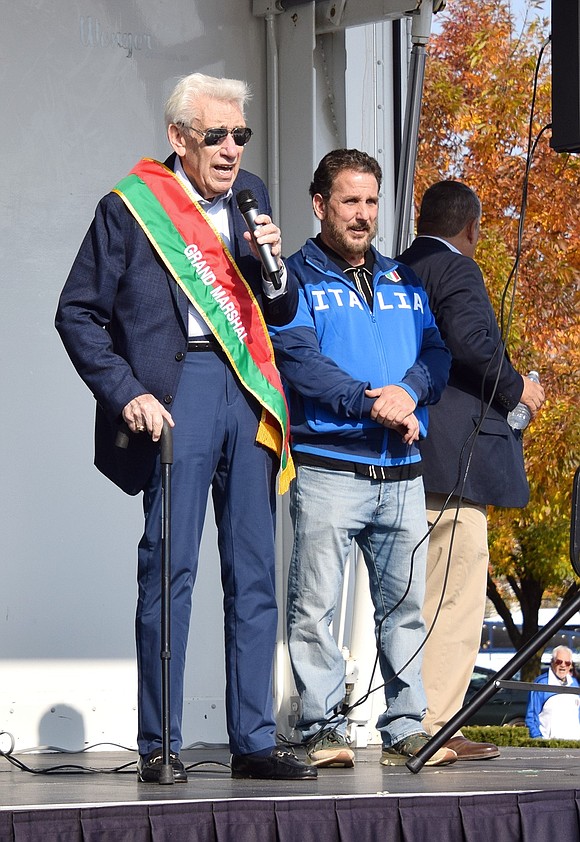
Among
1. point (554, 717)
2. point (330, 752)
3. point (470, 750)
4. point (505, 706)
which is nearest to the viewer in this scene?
point (330, 752)

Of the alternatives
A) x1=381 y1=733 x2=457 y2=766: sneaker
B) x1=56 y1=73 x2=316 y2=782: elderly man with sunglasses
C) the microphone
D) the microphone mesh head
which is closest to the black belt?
x1=56 y1=73 x2=316 y2=782: elderly man with sunglasses

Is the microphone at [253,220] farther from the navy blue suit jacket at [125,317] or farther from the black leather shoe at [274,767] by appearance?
the black leather shoe at [274,767]

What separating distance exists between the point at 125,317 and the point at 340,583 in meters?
1.09

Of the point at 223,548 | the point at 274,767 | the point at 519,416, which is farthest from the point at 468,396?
the point at 274,767

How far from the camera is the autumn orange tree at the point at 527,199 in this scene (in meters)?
12.9

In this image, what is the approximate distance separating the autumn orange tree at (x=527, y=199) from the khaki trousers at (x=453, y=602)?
25.9 ft

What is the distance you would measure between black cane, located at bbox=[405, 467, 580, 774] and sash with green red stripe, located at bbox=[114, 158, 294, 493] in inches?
31.5

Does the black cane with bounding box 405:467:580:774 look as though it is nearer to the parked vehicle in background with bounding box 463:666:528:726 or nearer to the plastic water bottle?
the plastic water bottle

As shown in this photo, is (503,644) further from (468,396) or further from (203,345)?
(203,345)

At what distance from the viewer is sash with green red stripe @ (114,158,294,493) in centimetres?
378

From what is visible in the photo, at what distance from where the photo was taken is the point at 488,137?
13.0 metres

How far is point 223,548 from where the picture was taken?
3830mm

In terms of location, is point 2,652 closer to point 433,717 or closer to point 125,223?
point 433,717

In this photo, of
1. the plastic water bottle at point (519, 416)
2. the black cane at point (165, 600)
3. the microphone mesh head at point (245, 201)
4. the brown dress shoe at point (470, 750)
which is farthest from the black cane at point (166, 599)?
the plastic water bottle at point (519, 416)
